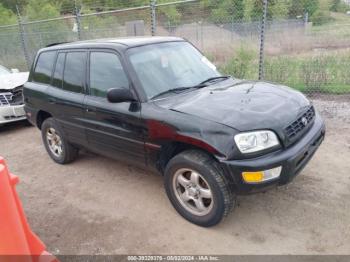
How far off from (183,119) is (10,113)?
5323 mm

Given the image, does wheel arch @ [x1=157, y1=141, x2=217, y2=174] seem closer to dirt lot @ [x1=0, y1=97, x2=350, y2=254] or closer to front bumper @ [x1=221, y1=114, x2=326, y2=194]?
front bumper @ [x1=221, y1=114, x2=326, y2=194]

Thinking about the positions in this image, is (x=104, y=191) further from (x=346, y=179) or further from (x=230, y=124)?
(x=346, y=179)

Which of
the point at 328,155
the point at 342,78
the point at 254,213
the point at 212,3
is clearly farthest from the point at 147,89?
the point at 212,3

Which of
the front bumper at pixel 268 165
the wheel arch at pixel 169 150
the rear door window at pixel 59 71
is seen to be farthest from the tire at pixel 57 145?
the front bumper at pixel 268 165

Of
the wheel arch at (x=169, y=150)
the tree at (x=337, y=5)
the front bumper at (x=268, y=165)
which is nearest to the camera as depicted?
the front bumper at (x=268, y=165)

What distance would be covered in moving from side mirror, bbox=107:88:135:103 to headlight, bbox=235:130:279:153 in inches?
50.9

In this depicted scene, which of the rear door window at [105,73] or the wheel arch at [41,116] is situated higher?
the rear door window at [105,73]

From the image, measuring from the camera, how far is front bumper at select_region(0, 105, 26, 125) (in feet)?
23.4

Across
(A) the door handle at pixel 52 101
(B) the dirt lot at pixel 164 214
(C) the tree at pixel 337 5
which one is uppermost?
(C) the tree at pixel 337 5

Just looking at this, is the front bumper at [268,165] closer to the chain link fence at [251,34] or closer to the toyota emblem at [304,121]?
the toyota emblem at [304,121]

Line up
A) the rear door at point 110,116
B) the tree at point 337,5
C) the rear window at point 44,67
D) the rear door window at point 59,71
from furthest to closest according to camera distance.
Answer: the tree at point 337,5, the rear window at point 44,67, the rear door window at point 59,71, the rear door at point 110,116

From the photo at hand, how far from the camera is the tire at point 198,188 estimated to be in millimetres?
3139

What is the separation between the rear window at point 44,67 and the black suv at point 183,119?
0.08 m

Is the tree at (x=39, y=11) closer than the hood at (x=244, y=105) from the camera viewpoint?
No
